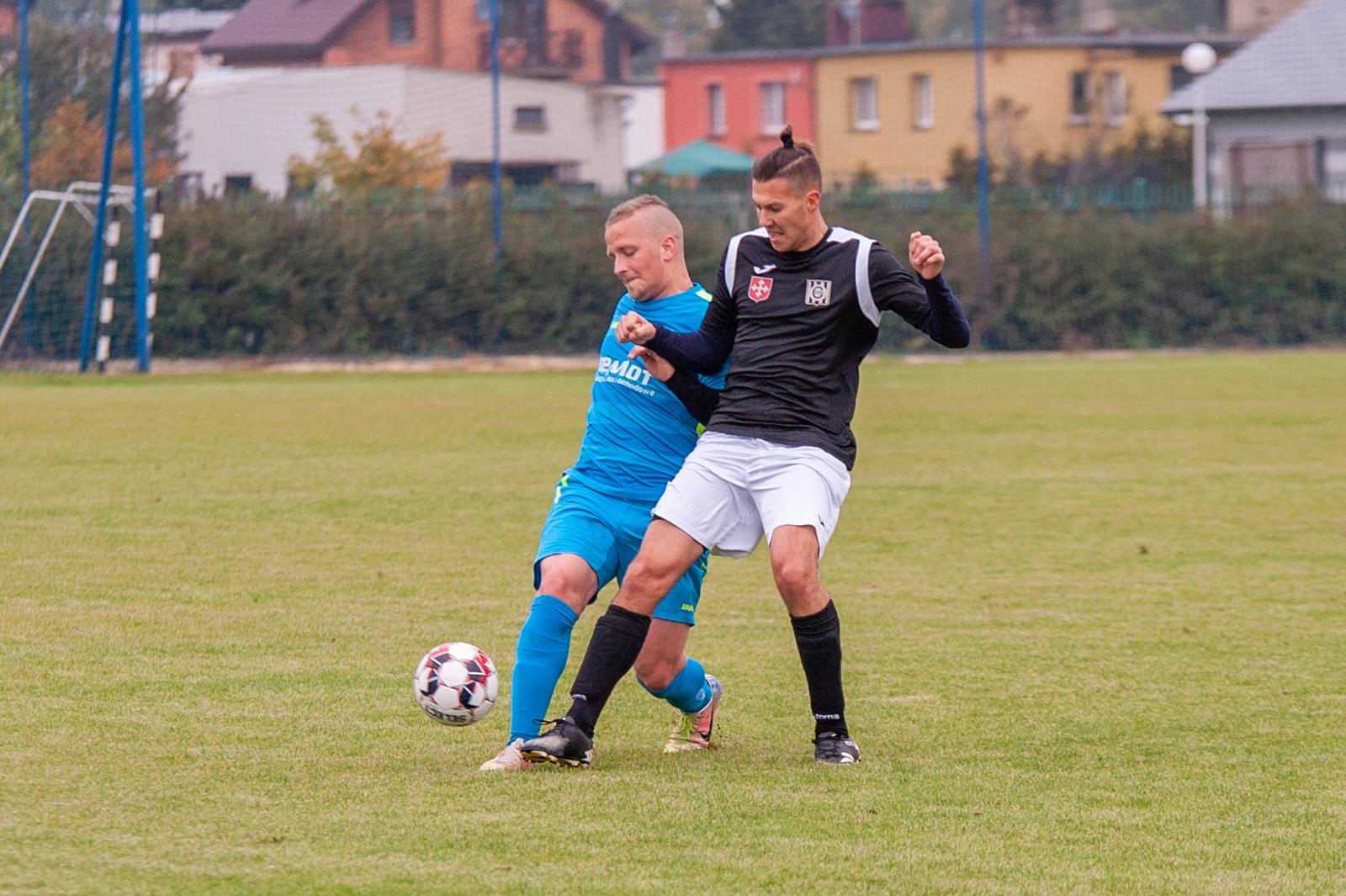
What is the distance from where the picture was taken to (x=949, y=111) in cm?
4706

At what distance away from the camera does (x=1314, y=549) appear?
10.4m

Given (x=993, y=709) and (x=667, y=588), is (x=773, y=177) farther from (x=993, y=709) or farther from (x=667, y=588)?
(x=993, y=709)

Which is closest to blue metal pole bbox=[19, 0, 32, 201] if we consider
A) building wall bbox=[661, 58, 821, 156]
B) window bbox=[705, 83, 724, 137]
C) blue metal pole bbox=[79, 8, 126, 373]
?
blue metal pole bbox=[79, 8, 126, 373]

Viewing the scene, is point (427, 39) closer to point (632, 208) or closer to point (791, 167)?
point (632, 208)

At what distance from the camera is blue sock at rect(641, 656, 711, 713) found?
18.5 feet

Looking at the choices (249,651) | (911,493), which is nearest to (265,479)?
(911,493)

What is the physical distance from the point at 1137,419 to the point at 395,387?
27.6 feet

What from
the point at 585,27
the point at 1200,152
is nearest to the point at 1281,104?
the point at 1200,152

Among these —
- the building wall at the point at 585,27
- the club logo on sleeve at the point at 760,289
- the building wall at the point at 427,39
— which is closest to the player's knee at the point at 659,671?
the club logo on sleeve at the point at 760,289

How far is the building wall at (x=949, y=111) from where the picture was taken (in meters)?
46.6

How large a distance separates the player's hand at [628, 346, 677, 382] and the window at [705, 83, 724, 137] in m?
47.2

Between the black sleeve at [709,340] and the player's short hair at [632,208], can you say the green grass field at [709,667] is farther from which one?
the player's short hair at [632,208]

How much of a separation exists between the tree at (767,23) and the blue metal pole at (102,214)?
35887 mm

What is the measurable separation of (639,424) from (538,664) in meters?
0.80
